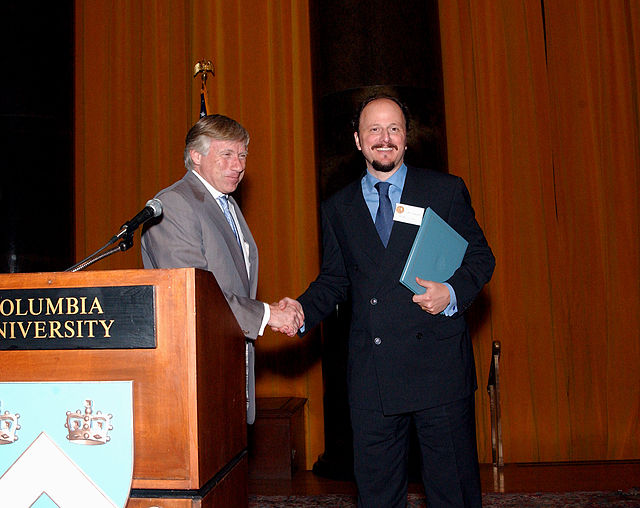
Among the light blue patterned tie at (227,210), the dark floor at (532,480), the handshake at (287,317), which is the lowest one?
the dark floor at (532,480)

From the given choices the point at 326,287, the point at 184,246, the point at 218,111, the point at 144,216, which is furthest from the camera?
the point at 218,111

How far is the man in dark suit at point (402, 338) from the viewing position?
7.45 feet

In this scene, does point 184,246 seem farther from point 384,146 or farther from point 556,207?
point 556,207

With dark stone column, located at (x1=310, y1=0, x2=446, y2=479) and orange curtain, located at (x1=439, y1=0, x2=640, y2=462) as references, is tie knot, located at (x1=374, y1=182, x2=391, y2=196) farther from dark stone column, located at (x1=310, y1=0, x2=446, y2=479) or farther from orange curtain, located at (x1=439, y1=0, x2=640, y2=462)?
orange curtain, located at (x1=439, y1=0, x2=640, y2=462)

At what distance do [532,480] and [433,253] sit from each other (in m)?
2.65

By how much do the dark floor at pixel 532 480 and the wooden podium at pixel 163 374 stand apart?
9.10ft

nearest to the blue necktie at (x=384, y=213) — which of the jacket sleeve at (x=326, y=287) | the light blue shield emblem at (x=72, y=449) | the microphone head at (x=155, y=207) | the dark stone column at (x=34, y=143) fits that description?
the jacket sleeve at (x=326, y=287)

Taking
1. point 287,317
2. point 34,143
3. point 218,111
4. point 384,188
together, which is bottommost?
point 287,317

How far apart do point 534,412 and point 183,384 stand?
411 centimetres

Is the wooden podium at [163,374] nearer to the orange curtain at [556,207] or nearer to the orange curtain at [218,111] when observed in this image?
the orange curtain at [218,111]

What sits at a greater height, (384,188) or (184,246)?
(384,188)

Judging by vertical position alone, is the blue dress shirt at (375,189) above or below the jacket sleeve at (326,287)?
above

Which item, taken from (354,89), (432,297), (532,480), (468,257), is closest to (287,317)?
(432,297)

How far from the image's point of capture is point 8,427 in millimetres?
1452
